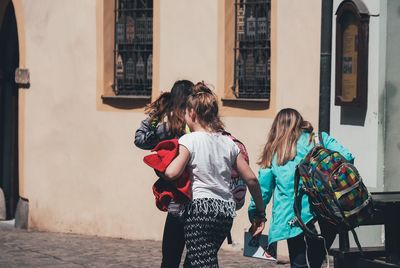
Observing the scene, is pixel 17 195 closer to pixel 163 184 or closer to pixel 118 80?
pixel 118 80

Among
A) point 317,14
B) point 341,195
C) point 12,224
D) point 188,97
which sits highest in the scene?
point 317,14

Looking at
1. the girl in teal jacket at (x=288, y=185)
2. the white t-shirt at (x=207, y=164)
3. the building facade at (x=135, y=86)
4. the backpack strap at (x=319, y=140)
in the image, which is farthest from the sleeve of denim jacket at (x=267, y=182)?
the building facade at (x=135, y=86)

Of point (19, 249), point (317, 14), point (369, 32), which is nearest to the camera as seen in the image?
point (369, 32)

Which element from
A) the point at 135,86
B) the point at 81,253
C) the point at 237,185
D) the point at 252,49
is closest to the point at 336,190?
the point at 237,185

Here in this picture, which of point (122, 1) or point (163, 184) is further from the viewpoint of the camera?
point (122, 1)

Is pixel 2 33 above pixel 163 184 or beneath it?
above

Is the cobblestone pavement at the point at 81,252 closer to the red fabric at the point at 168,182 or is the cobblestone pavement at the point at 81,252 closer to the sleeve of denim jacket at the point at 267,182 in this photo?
the sleeve of denim jacket at the point at 267,182

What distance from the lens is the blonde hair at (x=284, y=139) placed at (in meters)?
8.21

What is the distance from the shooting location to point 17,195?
52.4ft

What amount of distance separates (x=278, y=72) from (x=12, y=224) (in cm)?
516

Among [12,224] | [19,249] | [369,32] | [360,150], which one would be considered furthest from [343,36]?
[12,224]

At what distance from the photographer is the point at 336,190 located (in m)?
7.43

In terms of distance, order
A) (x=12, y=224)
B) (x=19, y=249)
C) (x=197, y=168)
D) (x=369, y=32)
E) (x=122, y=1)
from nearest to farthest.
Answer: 1. (x=197, y=168)
2. (x=369, y=32)
3. (x=19, y=249)
4. (x=122, y=1)
5. (x=12, y=224)

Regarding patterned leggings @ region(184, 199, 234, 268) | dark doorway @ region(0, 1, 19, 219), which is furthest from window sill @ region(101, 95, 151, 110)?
patterned leggings @ region(184, 199, 234, 268)
